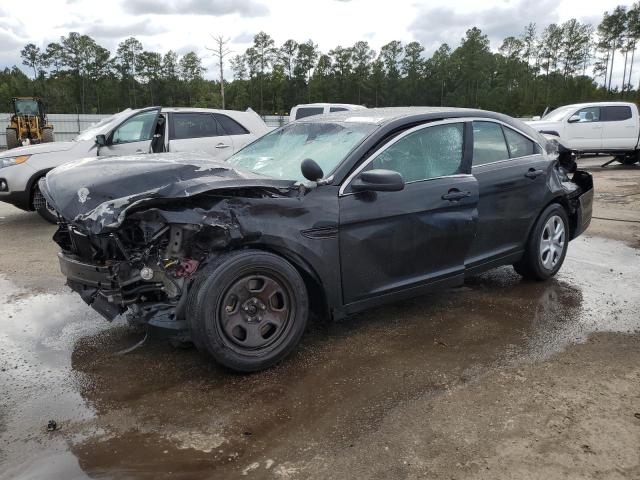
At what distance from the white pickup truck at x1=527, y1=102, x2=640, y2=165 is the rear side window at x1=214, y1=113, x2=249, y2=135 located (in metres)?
10.7

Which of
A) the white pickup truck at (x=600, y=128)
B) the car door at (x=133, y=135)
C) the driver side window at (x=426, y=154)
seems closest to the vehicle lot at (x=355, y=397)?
the driver side window at (x=426, y=154)

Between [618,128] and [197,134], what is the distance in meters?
13.8

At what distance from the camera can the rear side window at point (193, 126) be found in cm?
895

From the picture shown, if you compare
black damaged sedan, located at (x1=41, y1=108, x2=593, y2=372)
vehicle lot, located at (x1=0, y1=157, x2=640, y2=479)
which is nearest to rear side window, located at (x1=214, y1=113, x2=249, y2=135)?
black damaged sedan, located at (x1=41, y1=108, x2=593, y2=372)

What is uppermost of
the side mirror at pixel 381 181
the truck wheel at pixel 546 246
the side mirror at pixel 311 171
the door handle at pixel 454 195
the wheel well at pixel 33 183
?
the side mirror at pixel 311 171

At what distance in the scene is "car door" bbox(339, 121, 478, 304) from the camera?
12.1ft

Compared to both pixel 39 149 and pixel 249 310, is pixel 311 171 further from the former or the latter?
pixel 39 149

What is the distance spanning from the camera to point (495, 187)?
4.54m

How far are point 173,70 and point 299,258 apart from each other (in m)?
79.2

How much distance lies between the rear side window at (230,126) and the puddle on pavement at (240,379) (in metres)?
5.12

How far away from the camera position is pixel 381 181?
11.6 feet

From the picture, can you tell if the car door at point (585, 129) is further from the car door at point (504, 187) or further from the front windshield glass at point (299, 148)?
the front windshield glass at point (299, 148)

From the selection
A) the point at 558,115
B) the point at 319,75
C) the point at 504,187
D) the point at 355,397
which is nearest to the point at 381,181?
the point at 355,397

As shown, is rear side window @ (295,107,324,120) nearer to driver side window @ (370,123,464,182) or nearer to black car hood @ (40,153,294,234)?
driver side window @ (370,123,464,182)
